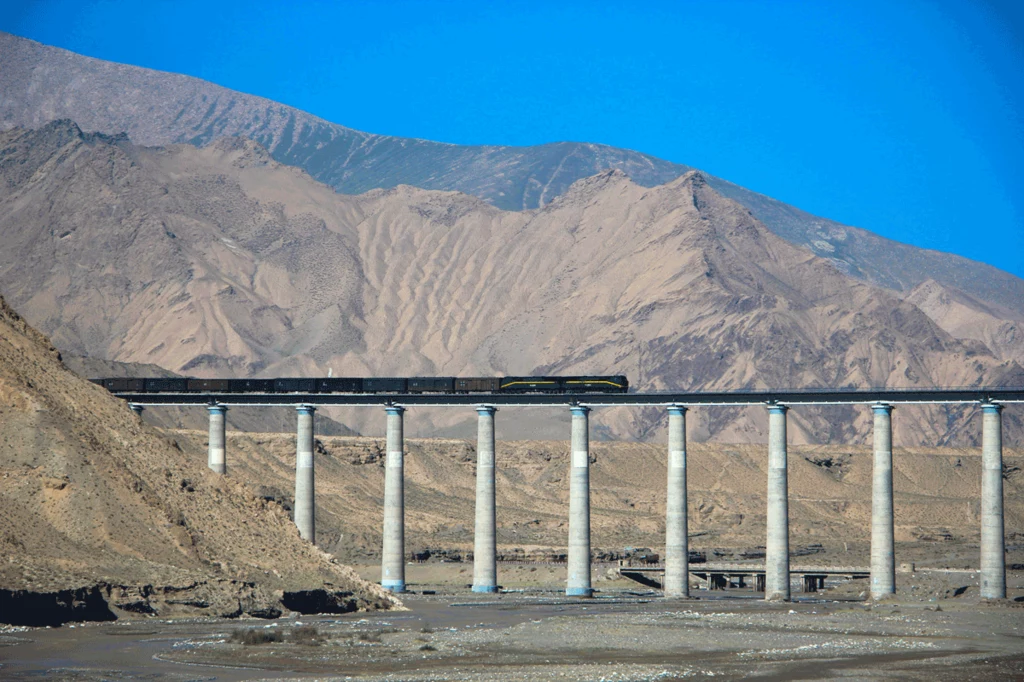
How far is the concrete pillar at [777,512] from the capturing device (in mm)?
90562

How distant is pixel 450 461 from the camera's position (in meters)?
193

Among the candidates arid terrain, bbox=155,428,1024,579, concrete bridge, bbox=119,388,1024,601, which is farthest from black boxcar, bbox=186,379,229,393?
arid terrain, bbox=155,428,1024,579

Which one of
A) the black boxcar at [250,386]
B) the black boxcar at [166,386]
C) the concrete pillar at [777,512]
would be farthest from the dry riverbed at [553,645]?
the black boxcar at [166,386]

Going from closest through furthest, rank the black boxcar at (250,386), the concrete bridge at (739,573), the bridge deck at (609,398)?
the bridge deck at (609,398) < the black boxcar at (250,386) < the concrete bridge at (739,573)

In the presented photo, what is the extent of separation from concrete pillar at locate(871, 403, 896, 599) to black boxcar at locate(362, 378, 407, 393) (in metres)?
27.6

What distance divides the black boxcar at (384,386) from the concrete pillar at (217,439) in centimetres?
850

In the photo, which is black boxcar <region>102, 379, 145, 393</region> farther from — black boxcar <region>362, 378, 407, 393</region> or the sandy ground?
the sandy ground

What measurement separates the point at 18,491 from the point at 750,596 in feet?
172

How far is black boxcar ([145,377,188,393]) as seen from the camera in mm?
103438

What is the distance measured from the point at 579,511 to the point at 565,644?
85.1 ft

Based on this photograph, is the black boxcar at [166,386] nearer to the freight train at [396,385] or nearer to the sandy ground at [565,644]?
the freight train at [396,385]

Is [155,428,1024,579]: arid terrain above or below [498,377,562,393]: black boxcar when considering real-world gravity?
below

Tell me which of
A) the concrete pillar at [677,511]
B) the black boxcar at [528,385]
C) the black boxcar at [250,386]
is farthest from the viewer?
the black boxcar at [250,386]

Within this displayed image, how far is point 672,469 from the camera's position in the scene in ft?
304
